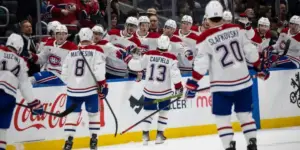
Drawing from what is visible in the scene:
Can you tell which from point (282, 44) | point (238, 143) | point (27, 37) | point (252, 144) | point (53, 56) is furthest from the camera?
point (282, 44)

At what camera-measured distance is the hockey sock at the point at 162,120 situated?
12016 mm

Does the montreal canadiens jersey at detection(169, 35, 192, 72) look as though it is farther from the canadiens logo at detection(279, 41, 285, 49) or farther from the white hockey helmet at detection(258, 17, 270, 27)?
the canadiens logo at detection(279, 41, 285, 49)

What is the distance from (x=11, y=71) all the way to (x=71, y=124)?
1.44 m

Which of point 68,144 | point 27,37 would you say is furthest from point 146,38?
point 68,144

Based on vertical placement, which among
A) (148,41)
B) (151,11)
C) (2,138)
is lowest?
(2,138)

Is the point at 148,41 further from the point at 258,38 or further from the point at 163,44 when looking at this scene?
the point at 258,38

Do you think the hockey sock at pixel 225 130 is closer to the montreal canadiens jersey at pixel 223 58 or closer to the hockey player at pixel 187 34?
the montreal canadiens jersey at pixel 223 58

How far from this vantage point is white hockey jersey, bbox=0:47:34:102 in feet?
32.2

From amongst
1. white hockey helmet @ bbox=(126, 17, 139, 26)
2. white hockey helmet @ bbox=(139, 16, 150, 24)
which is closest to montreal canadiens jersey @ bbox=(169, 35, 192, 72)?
white hockey helmet @ bbox=(139, 16, 150, 24)

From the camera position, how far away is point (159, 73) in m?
11.9

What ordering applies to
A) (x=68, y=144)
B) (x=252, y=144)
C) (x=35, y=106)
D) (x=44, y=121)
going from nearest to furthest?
(x=252, y=144)
(x=35, y=106)
(x=68, y=144)
(x=44, y=121)

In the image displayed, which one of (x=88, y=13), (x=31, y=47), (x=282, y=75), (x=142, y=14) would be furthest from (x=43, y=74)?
(x=282, y=75)

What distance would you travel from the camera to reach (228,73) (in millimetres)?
8922

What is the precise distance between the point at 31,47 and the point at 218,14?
13.8 ft
